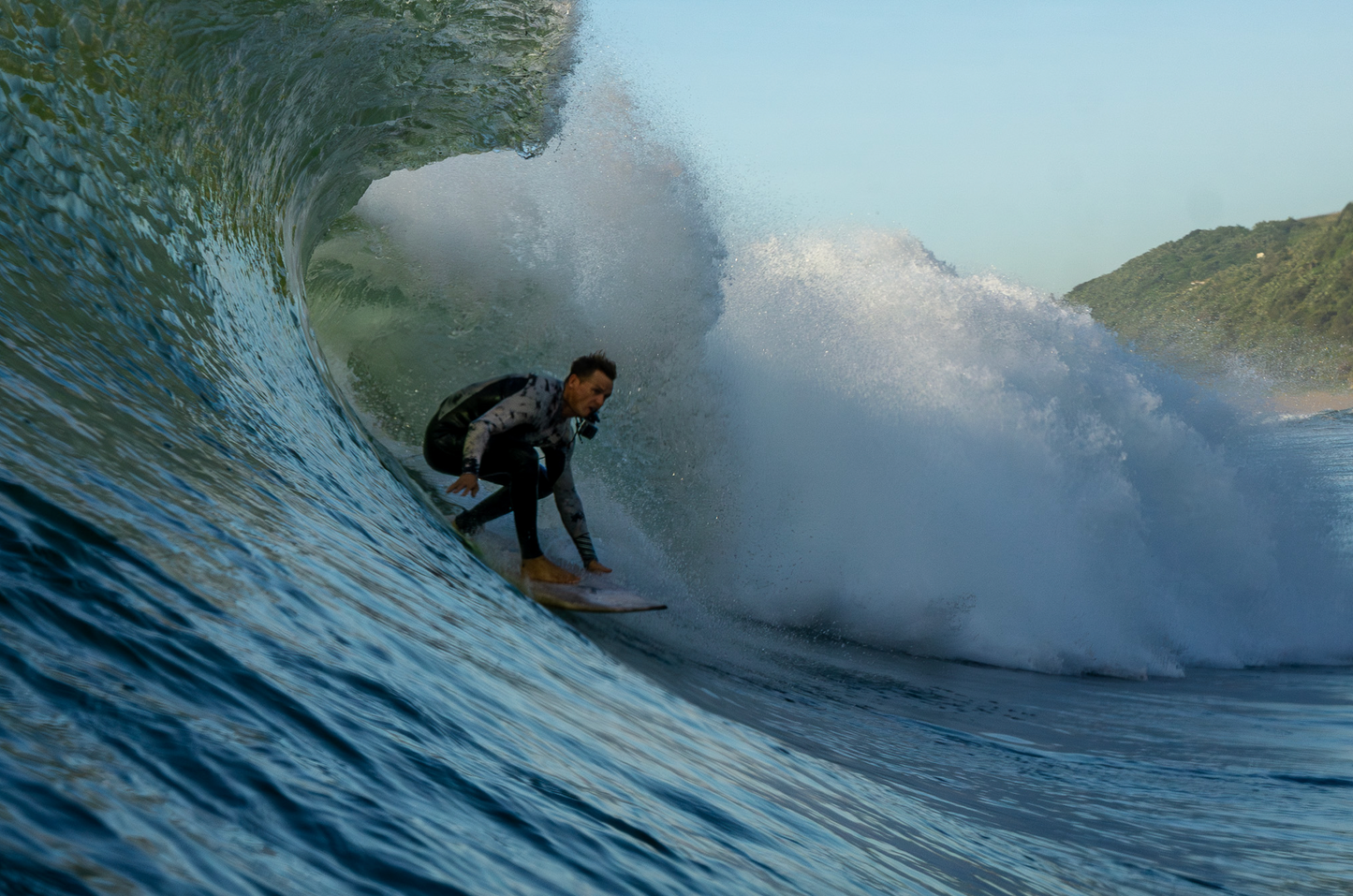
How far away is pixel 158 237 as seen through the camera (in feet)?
14.1

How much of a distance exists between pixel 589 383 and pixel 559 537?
6.07ft

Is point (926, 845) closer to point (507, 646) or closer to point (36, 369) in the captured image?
point (507, 646)

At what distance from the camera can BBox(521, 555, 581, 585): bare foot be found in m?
4.92

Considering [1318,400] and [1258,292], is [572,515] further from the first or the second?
[1258,292]

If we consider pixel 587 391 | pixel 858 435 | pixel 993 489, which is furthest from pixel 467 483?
pixel 993 489

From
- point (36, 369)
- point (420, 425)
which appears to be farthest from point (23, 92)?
point (420, 425)

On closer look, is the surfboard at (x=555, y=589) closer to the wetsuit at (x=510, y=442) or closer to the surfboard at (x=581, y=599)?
the surfboard at (x=581, y=599)

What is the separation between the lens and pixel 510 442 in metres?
4.81

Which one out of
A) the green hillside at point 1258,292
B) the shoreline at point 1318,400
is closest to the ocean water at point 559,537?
the shoreline at point 1318,400

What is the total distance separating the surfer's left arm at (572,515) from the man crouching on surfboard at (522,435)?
0.05ft

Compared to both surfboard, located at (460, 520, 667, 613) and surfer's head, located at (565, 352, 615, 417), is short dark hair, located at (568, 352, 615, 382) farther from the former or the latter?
surfboard, located at (460, 520, 667, 613)

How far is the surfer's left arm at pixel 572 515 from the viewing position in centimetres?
518

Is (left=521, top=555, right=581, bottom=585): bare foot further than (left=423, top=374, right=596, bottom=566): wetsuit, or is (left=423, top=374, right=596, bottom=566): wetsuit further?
(left=521, top=555, right=581, bottom=585): bare foot

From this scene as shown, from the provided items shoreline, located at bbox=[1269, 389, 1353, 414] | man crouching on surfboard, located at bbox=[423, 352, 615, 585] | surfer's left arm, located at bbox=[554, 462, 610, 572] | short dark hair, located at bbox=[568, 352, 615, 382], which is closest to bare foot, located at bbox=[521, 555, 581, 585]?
man crouching on surfboard, located at bbox=[423, 352, 615, 585]
